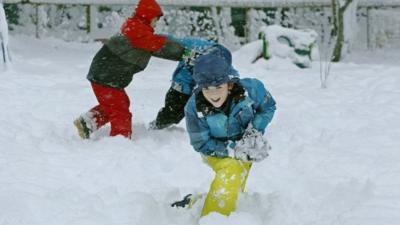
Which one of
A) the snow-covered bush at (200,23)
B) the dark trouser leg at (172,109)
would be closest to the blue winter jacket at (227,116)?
the dark trouser leg at (172,109)

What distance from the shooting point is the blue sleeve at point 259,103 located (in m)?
3.59

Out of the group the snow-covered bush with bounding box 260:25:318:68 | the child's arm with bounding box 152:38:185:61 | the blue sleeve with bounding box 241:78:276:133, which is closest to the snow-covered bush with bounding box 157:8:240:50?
the snow-covered bush with bounding box 260:25:318:68

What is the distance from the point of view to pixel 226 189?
3447mm

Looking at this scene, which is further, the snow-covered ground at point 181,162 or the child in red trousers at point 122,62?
the child in red trousers at point 122,62

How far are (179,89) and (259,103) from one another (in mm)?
2120

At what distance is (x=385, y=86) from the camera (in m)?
7.73

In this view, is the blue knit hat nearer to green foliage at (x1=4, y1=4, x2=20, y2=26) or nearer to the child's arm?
the child's arm

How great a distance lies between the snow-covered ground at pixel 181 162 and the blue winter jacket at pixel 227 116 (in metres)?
0.43

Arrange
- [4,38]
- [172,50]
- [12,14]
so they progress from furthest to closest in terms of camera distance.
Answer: [12,14] < [4,38] < [172,50]

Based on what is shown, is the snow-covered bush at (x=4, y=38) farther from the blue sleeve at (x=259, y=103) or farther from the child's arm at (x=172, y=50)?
the blue sleeve at (x=259, y=103)

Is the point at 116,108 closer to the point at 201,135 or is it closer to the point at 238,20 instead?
the point at 201,135

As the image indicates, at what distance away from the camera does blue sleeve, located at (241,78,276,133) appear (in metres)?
3.59

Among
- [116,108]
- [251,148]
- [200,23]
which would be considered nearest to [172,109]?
[116,108]

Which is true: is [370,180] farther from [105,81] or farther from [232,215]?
[105,81]
